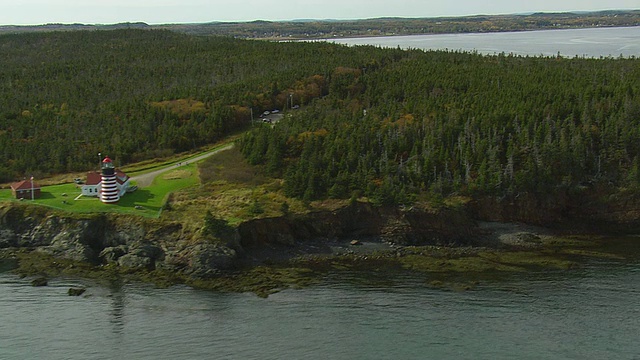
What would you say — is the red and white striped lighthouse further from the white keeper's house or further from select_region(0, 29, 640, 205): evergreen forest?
select_region(0, 29, 640, 205): evergreen forest

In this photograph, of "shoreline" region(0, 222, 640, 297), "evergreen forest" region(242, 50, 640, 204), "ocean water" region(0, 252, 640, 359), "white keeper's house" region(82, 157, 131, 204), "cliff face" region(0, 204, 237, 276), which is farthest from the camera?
"evergreen forest" region(242, 50, 640, 204)

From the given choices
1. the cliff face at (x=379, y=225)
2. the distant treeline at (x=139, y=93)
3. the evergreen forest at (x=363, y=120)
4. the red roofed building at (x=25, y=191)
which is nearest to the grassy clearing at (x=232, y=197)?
the cliff face at (x=379, y=225)

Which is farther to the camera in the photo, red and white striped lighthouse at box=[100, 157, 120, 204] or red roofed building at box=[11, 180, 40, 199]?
red roofed building at box=[11, 180, 40, 199]

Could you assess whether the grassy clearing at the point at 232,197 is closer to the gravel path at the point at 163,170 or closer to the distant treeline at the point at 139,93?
the gravel path at the point at 163,170

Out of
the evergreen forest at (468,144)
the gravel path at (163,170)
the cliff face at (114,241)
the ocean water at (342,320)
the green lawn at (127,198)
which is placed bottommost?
the ocean water at (342,320)

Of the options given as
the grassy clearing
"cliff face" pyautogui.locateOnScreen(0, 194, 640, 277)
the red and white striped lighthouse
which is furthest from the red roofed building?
the grassy clearing

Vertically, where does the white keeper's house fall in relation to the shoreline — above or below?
above
